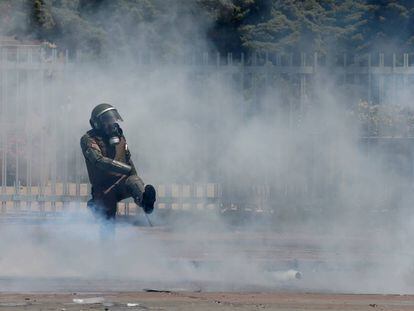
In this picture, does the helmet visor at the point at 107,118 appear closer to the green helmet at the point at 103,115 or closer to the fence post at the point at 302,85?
the green helmet at the point at 103,115

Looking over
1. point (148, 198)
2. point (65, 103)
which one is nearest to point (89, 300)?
point (148, 198)

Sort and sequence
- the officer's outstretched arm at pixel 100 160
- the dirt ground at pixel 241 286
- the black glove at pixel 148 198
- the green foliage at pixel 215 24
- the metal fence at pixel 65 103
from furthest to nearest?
the green foliage at pixel 215 24
the metal fence at pixel 65 103
the officer's outstretched arm at pixel 100 160
the black glove at pixel 148 198
the dirt ground at pixel 241 286

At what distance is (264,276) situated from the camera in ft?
31.9

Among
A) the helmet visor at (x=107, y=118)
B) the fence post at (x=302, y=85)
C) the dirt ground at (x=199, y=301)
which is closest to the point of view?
the dirt ground at (x=199, y=301)

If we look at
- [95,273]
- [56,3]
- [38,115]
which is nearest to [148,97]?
[38,115]

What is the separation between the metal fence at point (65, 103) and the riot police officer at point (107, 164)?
14.1ft

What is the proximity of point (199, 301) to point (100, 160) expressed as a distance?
8.45 feet

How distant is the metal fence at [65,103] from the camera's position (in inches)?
571

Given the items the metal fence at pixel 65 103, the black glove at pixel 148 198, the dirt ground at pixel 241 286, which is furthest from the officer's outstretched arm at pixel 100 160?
the metal fence at pixel 65 103

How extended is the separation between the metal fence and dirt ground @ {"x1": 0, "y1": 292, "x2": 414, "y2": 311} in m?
6.32

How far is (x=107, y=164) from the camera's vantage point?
32.7 feet

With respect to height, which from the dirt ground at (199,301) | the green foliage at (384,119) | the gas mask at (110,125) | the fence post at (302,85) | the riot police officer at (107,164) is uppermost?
the fence post at (302,85)

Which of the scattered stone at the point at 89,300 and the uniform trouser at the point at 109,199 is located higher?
the uniform trouser at the point at 109,199

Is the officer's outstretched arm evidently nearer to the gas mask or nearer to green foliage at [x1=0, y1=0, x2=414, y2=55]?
the gas mask
